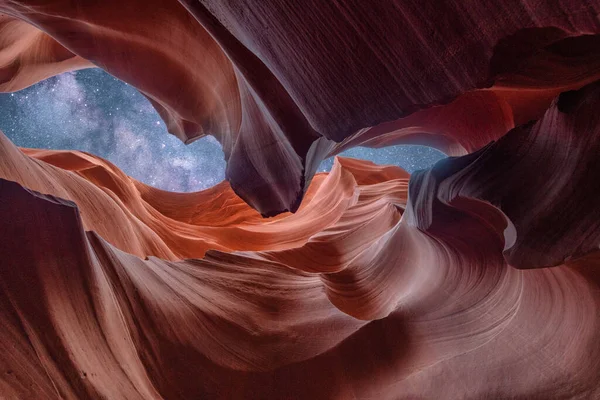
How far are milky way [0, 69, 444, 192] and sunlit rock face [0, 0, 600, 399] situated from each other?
322 centimetres

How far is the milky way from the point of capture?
477 centimetres

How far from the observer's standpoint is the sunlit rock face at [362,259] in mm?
800

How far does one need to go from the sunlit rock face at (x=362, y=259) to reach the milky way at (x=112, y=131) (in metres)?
3.22

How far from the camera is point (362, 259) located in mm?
1970

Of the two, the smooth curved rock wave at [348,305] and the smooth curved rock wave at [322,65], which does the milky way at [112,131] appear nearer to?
the smooth curved rock wave at [322,65]

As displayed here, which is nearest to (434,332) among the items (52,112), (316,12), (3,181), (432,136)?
(316,12)

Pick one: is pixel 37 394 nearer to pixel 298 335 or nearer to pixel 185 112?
pixel 298 335

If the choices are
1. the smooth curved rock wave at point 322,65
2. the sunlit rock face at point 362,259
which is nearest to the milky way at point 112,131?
the smooth curved rock wave at point 322,65

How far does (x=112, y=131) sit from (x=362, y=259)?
4129 millimetres

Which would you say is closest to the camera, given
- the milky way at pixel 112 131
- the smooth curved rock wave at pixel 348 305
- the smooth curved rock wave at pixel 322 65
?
the smooth curved rock wave at pixel 322 65

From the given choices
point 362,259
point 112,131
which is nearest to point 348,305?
point 362,259

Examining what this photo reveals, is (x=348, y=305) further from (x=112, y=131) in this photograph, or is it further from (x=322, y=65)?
(x=112, y=131)

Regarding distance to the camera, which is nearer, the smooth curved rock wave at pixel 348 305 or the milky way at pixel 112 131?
the smooth curved rock wave at pixel 348 305

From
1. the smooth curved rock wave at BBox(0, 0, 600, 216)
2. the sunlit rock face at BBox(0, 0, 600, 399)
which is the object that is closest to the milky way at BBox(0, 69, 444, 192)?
the smooth curved rock wave at BBox(0, 0, 600, 216)
